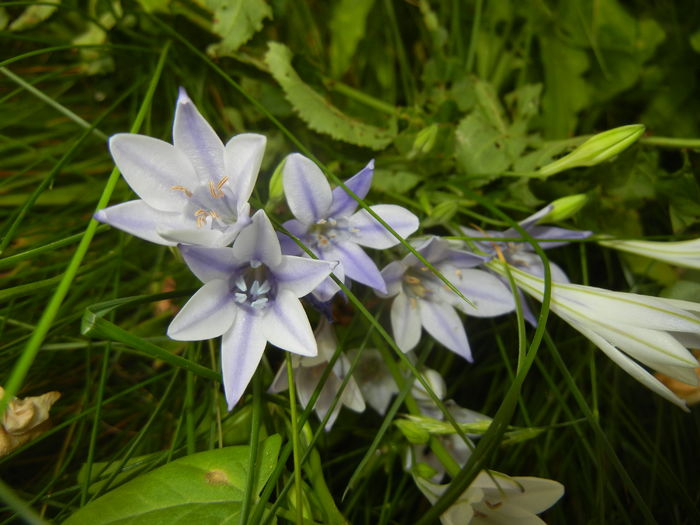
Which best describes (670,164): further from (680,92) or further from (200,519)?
(200,519)

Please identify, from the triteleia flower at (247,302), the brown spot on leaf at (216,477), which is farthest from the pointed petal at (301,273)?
the brown spot on leaf at (216,477)

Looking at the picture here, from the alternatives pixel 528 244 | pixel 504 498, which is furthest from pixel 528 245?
pixel 504 498

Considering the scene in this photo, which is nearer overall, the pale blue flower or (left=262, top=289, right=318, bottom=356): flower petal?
(left=262, top=289, right=318, bottom=356): flower petal

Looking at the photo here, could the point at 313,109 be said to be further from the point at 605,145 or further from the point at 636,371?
the point at 636,371

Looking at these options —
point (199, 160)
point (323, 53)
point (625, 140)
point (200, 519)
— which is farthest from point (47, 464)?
point (625, 140)

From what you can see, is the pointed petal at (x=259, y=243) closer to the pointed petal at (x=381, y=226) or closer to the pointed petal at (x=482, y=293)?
Answer: the pointed petal at (x=381, y=226)

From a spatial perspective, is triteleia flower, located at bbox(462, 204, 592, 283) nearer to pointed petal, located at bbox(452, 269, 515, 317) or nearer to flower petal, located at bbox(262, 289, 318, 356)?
pointed petal, located at bbox(452, 269, 515, 317)

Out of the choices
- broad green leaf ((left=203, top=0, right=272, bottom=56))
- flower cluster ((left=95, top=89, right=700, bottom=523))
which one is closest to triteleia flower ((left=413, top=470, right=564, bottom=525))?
flower cluster ((left=95, top=89, right=700, bottom=523))
